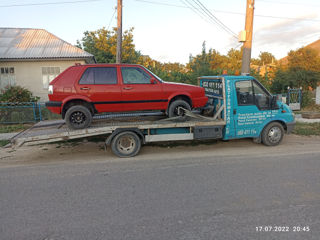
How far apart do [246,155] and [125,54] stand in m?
18.5

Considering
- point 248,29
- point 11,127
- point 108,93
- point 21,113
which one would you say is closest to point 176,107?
point 108,93

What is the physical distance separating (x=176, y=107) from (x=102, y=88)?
6.76 ft

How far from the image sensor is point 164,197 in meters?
3.88

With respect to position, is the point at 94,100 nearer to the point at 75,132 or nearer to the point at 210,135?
the point at 75,132

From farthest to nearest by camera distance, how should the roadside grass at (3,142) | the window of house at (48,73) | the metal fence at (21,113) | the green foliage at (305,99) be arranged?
the window of house at (48,73) → the green foliage at (305,99) → the metal fence at (21,113) → the roadside grass at (3,142)

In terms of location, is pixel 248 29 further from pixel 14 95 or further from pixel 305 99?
pixel 14 95

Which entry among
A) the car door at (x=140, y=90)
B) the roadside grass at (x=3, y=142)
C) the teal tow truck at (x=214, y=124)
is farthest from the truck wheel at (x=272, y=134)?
the roadside grass at (x=3, y=142)

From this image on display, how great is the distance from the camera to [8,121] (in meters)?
11.6

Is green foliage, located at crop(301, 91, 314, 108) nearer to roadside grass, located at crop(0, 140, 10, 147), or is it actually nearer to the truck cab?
the truck cab

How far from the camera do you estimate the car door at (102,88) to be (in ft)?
19.9

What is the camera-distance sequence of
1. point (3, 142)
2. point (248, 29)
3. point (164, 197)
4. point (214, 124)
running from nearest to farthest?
point (164, 197) < point (214, 124) < point (3, 142) < point (248, 29)

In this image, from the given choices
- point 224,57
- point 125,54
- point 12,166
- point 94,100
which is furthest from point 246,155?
point 224,57

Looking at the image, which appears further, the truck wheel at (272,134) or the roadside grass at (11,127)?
the roadside grass at (11,127)

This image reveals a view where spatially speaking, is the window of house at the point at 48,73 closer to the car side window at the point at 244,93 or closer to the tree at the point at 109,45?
the tree at the point at 109,45
